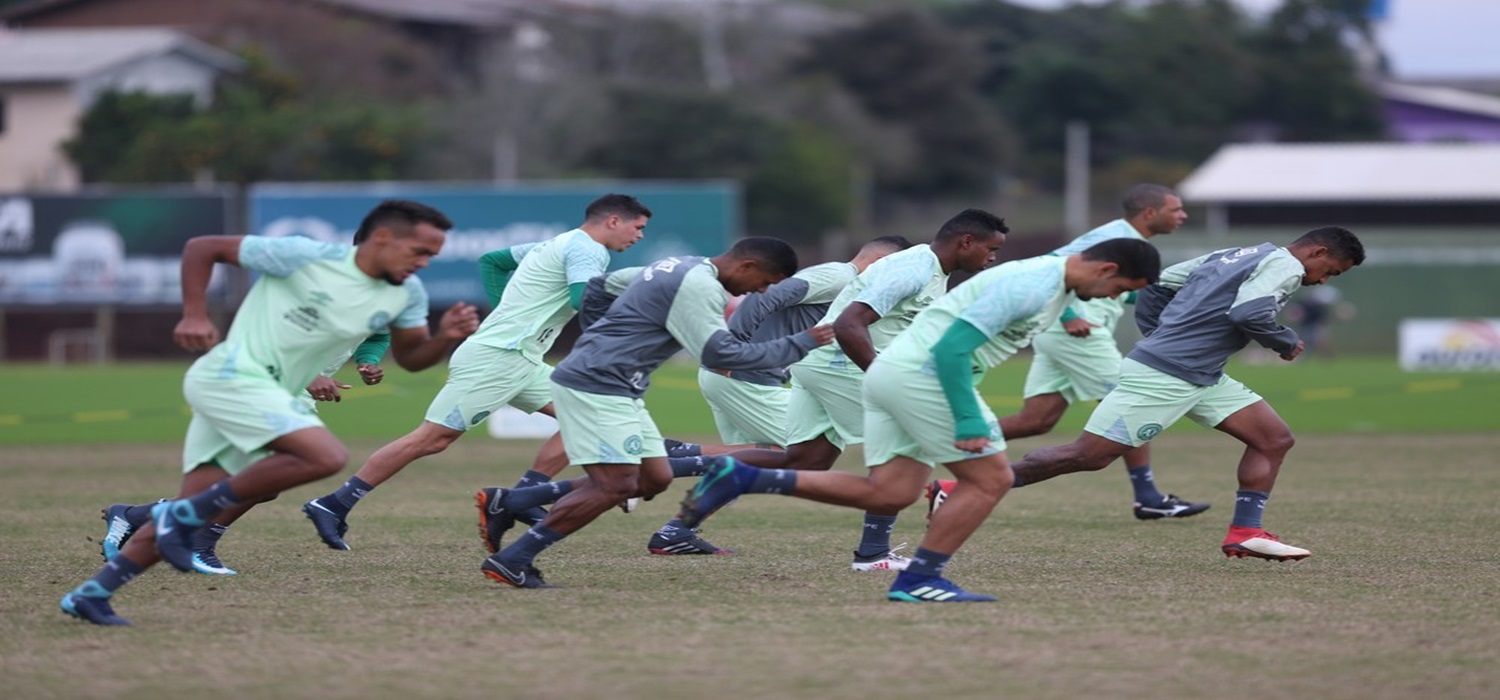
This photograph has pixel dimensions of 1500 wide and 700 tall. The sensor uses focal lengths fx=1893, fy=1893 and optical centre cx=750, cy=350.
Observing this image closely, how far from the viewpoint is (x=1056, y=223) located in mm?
62219

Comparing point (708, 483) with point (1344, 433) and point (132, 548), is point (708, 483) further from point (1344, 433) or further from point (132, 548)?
point (1344, 433)

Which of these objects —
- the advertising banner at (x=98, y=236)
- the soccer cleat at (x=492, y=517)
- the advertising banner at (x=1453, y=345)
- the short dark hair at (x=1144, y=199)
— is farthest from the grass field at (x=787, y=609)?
the advertising banner at (x=98, y=236)

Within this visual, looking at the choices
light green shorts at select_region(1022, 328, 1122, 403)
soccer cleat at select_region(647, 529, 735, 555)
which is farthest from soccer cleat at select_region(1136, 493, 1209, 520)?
soccer cleat at select_region(647, 529, 735, 555)

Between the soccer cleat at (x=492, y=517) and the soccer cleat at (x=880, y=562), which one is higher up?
the soccer cleat at (x=492, y=517)

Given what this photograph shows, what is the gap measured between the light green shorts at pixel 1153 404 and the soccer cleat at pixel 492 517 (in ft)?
11.6

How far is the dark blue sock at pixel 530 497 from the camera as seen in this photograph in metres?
10.1

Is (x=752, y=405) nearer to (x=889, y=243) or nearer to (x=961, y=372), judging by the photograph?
(x=889, y=243)

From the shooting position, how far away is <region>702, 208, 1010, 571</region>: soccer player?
1030 cm

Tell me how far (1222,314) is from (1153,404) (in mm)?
660

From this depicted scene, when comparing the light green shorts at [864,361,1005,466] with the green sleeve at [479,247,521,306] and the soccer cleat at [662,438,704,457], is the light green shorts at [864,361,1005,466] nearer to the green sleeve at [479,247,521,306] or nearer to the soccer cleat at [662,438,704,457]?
the soccer cleat at [662,438,704,457]

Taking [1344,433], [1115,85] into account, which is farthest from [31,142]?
[1344,433]

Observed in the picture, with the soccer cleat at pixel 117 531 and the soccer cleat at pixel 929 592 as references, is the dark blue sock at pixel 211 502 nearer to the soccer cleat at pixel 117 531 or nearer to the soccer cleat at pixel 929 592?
the soccer cleat at pixel 117 531

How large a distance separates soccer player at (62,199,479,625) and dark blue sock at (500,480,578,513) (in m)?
1.45

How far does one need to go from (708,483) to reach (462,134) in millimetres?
46093
